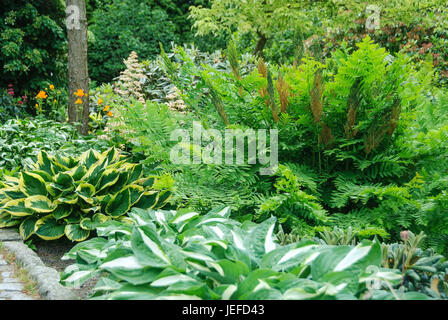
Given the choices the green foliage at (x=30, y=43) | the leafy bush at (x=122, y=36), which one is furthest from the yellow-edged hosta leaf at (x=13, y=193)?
the leafy bush at (x=122, y=36)

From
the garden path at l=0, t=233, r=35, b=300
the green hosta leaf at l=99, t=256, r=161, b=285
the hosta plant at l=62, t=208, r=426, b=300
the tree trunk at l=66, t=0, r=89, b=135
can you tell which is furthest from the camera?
the tree trunk at l=66, t=0, r=89, b=135

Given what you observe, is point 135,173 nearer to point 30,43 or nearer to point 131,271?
point 131,271

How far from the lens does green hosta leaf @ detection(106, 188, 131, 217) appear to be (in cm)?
353

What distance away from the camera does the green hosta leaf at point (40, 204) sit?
11.1 ft

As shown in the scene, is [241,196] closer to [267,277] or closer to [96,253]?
[96,253]

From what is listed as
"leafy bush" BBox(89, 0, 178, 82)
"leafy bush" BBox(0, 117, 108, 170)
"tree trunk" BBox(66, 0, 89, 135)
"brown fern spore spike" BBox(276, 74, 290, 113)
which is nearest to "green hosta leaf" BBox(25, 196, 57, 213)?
"leafy bush" BBox(0, 117, 108, 170)

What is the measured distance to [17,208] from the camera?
11.9 ft

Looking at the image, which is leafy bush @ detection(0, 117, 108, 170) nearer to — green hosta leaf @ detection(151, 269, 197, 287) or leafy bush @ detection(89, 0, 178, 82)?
green hosta leaf @ detection(151, 269, 197, 287)

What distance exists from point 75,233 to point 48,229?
0.25m

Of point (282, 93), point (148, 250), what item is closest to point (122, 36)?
point (282, 93)

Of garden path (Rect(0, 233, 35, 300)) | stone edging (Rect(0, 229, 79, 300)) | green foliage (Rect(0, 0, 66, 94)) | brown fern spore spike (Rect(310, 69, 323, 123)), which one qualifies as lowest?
garden path (Rect(0, 233, 35, 300))

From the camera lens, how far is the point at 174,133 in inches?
129

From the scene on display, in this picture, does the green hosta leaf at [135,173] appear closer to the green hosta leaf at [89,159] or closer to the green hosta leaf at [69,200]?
the green hosta leaf at [89,159]
